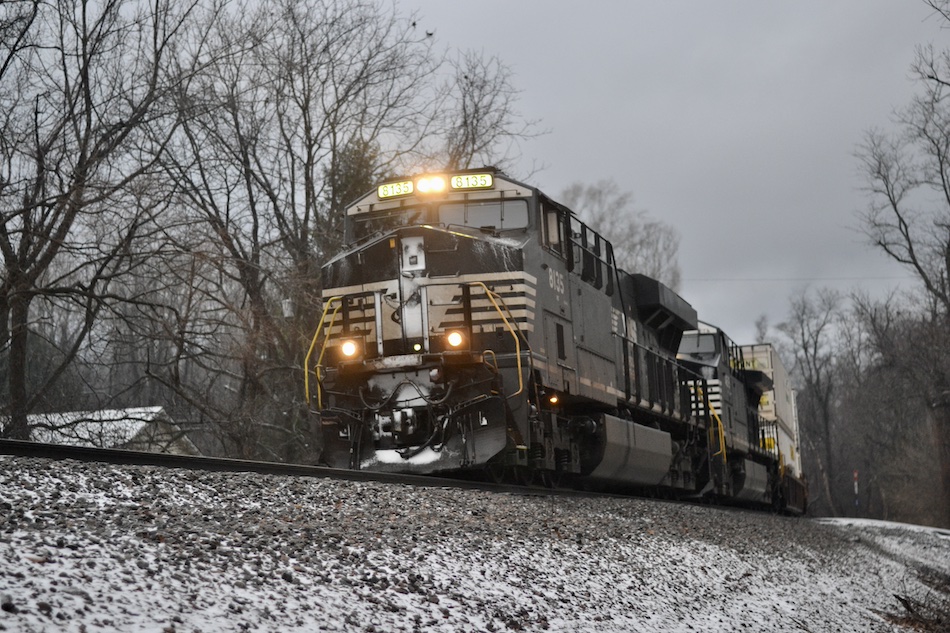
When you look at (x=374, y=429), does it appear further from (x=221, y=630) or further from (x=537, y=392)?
(x=221, y=630)

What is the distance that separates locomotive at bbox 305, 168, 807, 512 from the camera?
1031cm

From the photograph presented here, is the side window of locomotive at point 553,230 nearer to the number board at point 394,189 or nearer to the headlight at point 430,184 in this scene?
the headlight at point 430,184

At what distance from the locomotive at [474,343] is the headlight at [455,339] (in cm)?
1

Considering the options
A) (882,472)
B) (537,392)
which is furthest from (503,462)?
(882,472)

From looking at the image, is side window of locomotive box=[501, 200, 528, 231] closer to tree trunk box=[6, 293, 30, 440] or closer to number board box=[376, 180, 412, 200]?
number board box=[376, 180, 412, 200]

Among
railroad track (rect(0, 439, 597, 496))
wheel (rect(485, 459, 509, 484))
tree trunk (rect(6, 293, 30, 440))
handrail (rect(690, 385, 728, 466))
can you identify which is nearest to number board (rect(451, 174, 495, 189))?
wheel (rect(485, 459, 509, 484))

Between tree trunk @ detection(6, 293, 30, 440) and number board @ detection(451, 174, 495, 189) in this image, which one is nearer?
number board @ detection(451, 174, 495, 189)

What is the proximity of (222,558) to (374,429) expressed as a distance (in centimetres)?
578

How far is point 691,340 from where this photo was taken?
19.8 metres

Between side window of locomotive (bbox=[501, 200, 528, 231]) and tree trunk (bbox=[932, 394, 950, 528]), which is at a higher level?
side window of locomotive (bbox=[501, 200, 528, 231])

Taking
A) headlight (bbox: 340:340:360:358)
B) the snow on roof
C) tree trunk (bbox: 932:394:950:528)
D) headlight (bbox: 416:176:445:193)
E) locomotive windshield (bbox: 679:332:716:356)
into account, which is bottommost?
tree trunk (bbox: 932:394:950:528)

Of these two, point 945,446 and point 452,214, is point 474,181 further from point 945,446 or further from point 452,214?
point 945,446

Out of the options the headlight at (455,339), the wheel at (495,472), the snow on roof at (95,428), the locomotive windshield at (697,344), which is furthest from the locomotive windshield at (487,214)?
the locomotive windshield at (697,344)

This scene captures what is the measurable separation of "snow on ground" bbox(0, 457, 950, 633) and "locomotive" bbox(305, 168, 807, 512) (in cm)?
160
